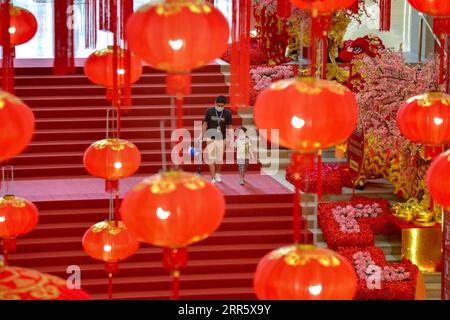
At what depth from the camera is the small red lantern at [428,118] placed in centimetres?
566

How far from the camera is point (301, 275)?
4.16 m

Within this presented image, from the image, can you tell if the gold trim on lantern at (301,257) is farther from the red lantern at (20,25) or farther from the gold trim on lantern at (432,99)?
the red lantern at (20,25)

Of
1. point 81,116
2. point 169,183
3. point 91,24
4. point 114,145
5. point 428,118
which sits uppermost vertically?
point 91,24

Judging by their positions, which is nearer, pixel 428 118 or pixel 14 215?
pixel 428 118

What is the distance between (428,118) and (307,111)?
1688mm

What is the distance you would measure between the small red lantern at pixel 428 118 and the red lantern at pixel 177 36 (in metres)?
1.90

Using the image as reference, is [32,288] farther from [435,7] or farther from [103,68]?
[103,68]

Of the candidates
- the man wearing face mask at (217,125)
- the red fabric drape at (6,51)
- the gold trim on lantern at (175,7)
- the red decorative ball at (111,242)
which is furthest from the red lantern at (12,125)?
the man wearing face mask at (217,125)

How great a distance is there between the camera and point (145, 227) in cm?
407

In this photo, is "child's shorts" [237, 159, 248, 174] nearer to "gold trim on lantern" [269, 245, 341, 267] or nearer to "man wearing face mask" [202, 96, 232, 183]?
"man wearing face mask" [202, 96, 232, 183]

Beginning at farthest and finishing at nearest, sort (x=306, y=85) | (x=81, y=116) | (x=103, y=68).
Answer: (x=81, y=116) < (x=103, y=68) < (x=306, y=85)

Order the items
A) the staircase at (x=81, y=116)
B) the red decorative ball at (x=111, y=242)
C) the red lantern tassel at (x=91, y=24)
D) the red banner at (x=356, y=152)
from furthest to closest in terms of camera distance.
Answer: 1. the staircase at (x=81, y=116)
2. the red banner at (x=356, y=152)
3. the red decorative ball at (x=111, y=242)
4. the red lantern tassel at (x=91, y=24)

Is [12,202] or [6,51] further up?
[6,51]

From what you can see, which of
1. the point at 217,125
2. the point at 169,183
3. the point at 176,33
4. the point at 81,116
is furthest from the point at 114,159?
the point at 81,116
